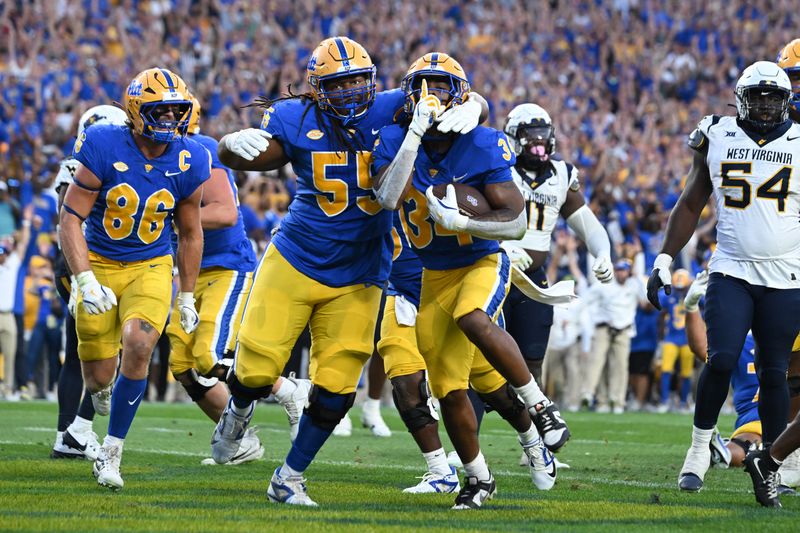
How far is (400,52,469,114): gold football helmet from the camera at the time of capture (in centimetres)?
573

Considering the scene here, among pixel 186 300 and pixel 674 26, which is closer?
pixel 186 300

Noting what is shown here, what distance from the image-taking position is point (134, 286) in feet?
21.2

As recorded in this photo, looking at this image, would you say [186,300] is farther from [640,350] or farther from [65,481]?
[640,350]

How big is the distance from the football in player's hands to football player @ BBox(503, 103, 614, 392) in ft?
6.02

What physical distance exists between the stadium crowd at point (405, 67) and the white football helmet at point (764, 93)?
7.54m

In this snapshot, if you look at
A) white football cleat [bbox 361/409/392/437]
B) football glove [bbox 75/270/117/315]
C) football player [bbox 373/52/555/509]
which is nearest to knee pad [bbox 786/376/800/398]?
football player [bbox 373/52/555/509]

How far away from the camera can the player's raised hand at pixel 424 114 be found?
17.5ft

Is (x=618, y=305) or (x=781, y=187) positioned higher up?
(x=781, y=187)

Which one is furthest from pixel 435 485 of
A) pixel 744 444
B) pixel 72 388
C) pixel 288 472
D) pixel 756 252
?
pixel 72 388

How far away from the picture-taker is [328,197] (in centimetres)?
573

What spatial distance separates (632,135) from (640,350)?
20.8 ft

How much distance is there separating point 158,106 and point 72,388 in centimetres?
235

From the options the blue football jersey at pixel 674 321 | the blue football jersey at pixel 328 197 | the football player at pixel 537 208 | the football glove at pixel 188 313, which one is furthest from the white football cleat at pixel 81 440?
the blue football jersey at pixel 674 321

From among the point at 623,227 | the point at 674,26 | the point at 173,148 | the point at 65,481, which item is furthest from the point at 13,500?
the point at 674,26
